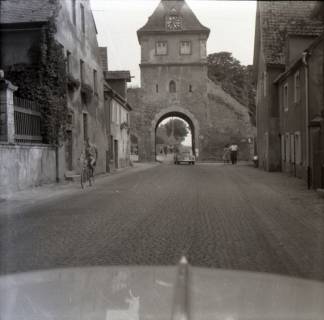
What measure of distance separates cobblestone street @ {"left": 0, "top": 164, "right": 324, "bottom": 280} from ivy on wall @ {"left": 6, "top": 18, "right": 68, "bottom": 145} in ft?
19.0

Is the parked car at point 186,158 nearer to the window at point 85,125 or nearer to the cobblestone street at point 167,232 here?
the window at point 85,125

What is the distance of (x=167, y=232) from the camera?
7.30 m

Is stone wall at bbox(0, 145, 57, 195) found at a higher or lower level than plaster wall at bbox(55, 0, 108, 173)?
lower

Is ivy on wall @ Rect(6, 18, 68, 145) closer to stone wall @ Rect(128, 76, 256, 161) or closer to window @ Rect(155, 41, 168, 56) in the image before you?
window @ Rect(155, 41, 168, 56)

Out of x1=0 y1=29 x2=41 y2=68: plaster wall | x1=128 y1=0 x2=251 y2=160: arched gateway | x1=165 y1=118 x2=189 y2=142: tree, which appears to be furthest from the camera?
x1=165 y1=118 x2=189 y2=142: tree

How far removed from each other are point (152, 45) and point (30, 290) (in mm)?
38316

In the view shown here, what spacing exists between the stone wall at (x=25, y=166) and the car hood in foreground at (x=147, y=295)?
365 inches

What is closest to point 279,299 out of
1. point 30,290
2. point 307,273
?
point 307,273

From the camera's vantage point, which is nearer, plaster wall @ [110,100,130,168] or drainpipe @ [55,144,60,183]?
drainpipe @ [55,144,60,183]

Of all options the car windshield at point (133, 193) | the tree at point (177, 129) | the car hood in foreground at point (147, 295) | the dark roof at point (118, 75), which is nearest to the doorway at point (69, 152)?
the car windshield at point (133, 193)

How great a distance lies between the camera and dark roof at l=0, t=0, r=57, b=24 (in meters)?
17.6

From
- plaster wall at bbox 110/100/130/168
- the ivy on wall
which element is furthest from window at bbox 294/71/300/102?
plaster wall at bbox 110/100/130/168

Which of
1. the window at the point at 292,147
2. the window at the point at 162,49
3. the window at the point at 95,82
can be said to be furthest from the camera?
the window at the point at 162,49

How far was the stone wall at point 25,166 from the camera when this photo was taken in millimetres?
13758
